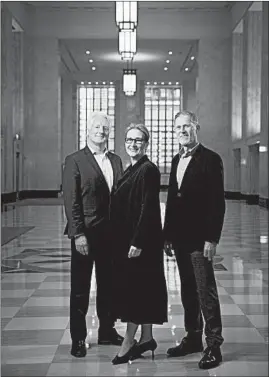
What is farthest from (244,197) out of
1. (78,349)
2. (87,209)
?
(78,349)

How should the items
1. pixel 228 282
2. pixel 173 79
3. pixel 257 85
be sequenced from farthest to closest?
pixel 173 79 → pixel 257 85 → pixel 228 282

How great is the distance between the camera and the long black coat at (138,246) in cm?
480

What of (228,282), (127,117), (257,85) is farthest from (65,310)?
(127,117)

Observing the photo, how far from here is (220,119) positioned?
35.7m

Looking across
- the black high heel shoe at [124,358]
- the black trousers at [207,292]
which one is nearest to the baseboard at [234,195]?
the black trousers at [207,292]

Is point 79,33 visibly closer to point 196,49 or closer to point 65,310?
point 196,49

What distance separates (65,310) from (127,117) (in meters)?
43.4

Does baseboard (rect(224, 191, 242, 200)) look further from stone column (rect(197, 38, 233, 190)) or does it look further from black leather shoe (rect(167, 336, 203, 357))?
black leather shoe (rect(167, 336, 203, 357))

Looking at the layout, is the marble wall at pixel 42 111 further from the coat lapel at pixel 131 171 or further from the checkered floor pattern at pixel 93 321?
the coat lapel at pixel 131 171

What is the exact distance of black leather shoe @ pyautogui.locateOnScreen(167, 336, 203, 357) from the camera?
497 centimetres

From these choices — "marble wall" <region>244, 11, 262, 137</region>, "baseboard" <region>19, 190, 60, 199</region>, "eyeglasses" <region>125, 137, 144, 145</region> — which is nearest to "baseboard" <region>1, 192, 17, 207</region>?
"baseboard" <region>19, 190, 60, 199</region>

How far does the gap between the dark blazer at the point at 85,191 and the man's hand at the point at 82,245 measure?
0.05 metres

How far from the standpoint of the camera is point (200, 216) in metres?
4.79

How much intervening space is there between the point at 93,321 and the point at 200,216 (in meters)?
1.99
